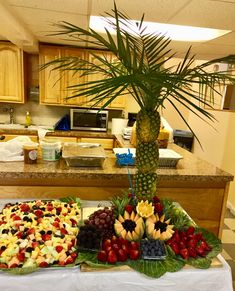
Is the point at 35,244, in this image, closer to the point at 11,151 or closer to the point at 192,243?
the point at 192,243

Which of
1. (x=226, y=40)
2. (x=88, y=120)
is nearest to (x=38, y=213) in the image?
(x=226, y=40)

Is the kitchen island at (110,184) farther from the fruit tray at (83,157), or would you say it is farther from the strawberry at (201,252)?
the strawberry at (201,252)

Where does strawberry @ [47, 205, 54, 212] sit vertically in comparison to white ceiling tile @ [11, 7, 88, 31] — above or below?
below

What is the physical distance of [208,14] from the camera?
6.38 feet

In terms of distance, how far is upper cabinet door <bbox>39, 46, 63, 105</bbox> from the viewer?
12.2 ft

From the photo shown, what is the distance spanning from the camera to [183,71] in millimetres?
1121

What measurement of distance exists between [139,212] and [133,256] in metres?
0.21

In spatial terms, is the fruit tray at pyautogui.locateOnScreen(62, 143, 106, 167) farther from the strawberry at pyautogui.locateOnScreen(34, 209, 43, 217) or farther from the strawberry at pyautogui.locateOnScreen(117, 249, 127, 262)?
the strawberry at pyautogui.locateOnScreen(117, 249, 127, 262)

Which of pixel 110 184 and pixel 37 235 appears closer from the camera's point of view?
pixel 37 235

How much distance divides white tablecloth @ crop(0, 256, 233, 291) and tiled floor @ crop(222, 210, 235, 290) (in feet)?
4.79

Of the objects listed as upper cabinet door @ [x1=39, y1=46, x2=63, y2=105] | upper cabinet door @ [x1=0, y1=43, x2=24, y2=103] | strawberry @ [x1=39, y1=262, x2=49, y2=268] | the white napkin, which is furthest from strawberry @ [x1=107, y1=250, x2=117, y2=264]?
upper cabinet door @ [x1=0, y1=43, x2=24, y2=103]

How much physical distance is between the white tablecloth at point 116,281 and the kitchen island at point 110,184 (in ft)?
2.84

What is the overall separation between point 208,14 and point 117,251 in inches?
72.3

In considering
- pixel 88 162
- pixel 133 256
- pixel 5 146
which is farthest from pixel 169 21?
pixel 133 256
